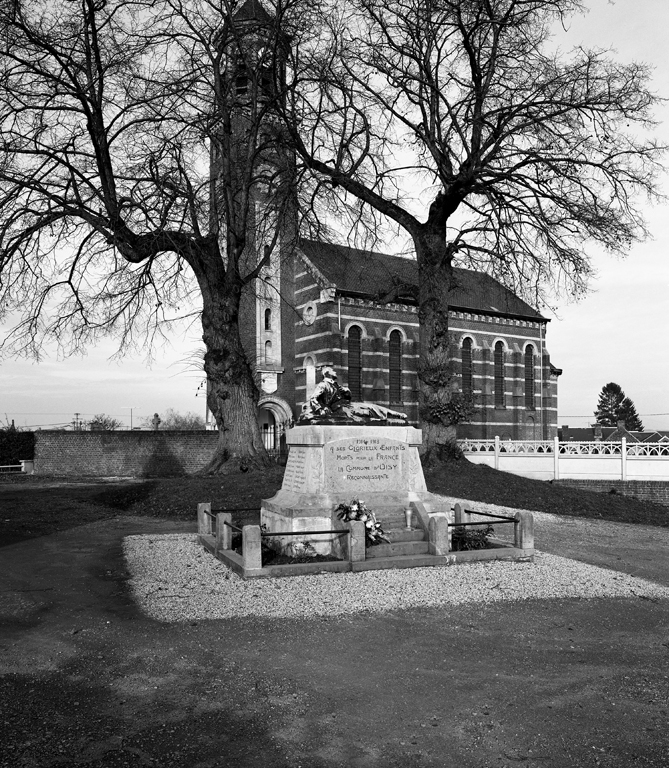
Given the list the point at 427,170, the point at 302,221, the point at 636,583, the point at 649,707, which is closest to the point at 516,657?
the point at 649,707

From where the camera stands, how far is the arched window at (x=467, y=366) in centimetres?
4019

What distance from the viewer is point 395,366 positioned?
37031 millimetres

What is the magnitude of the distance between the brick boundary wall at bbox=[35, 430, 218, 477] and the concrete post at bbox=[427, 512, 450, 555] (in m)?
20.2

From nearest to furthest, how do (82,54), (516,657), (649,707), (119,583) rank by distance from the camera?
(649,707) < (516,657) < (119,583) < (82,54)

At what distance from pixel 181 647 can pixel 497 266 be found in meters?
16.7

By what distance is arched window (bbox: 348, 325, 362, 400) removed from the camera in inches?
1384

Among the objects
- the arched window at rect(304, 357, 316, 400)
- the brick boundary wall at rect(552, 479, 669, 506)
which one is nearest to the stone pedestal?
the brick boundary wall at rect(552, 479, 669, 506)

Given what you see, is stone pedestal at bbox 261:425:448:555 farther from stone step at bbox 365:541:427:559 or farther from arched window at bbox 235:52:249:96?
arched window at bbox 235:52:249:96

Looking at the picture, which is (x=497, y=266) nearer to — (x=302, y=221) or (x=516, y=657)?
(x=302, y=221)

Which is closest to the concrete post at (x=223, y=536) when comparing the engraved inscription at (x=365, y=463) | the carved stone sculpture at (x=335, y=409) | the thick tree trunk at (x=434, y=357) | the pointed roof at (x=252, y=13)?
the engraved inscription at (x=365, y=463)

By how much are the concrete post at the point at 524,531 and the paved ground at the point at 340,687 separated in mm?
2248

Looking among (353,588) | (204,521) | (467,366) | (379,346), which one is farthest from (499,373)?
(353,588)

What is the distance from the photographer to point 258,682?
496cm

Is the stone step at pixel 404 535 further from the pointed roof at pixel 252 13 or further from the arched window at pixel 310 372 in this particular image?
the arched window at pixel 310 372
